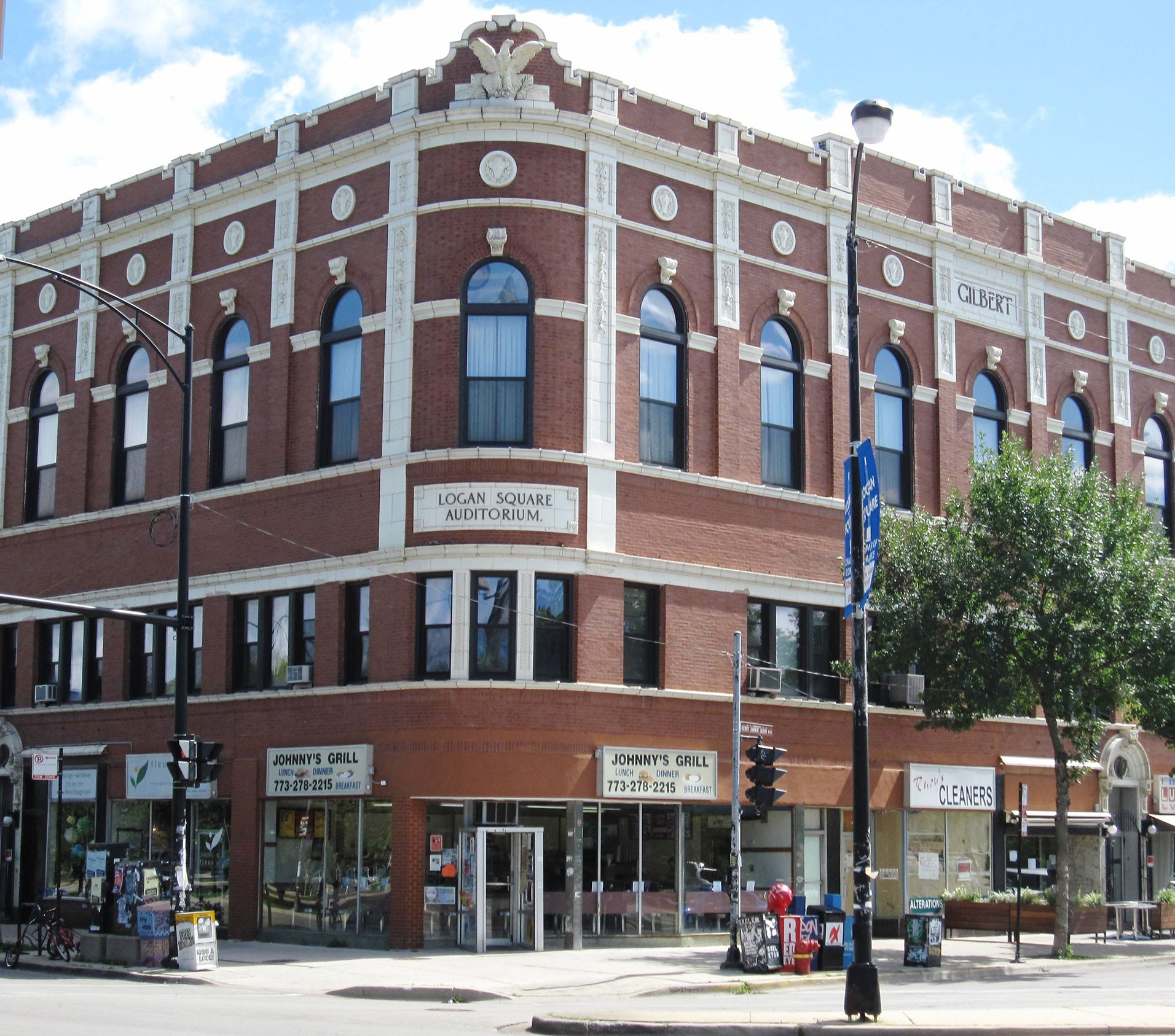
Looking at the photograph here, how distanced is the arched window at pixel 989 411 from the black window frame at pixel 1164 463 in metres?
5.33

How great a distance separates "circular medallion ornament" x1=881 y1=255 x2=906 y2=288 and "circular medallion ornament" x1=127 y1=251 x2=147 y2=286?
15.9 m

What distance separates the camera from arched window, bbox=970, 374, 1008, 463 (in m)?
36.7

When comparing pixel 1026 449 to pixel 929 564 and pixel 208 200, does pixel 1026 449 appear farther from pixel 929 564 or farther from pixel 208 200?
pixel 208 200

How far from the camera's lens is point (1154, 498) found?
40.9 m

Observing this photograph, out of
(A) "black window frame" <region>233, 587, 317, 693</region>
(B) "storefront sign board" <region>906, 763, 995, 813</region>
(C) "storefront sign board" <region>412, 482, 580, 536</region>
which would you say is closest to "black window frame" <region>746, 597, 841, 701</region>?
(B) "storefront sign board" <region>906, 763, 995, 813</region>

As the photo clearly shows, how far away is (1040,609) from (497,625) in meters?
9.50

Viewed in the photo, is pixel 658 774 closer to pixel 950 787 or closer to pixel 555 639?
pixel 555 639

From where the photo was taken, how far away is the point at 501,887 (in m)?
27.9

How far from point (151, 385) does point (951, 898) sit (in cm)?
1951

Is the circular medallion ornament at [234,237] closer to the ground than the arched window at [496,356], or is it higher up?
higher up

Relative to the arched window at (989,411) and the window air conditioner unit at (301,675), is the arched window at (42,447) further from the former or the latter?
the arched window at (989,411)

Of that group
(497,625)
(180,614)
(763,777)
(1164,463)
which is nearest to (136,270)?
(180,614)

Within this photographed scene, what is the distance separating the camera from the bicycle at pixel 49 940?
85.2 ft

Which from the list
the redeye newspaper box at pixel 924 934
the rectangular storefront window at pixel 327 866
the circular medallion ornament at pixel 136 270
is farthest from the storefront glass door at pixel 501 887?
the circular medallion ornament at pixel 136 270
